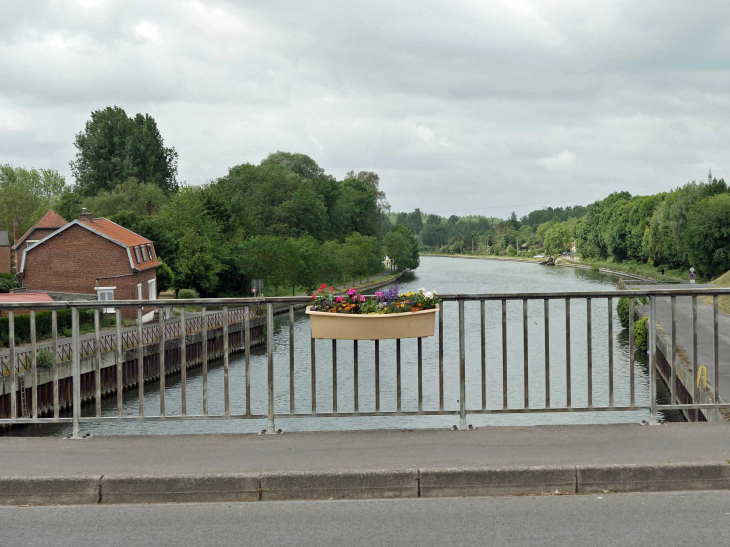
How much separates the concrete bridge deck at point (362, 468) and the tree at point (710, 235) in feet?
271

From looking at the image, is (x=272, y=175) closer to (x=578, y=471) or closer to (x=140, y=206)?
(x=140, y=206)

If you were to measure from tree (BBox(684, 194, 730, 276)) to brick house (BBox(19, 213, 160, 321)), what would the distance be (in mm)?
58638

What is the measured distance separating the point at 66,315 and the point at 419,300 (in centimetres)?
3359

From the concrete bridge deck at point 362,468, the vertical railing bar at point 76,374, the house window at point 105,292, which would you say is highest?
the vertical railing bar at point 76,374

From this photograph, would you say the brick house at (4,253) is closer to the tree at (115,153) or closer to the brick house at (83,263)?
the tree at (115,153)

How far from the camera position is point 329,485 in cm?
536

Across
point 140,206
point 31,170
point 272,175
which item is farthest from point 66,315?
point 31,170

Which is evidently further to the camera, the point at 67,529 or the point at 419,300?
the point at 419,300

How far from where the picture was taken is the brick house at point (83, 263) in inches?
1911

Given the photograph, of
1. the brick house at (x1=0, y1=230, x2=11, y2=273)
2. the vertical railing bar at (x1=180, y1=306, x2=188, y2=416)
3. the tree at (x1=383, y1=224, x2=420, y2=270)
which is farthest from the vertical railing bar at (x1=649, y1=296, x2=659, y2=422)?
the tree at (x1=383, y1=224, x2=420, y2=270)

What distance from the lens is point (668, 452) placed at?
19.0 ft

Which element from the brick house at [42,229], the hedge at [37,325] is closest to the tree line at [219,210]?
the brick house at [42,229]

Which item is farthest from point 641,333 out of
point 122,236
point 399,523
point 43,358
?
point 399,523

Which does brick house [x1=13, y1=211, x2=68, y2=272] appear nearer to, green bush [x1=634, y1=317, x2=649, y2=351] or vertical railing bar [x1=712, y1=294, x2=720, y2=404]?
green bush [x1=634, y1=317, x2=649, y2=351]
